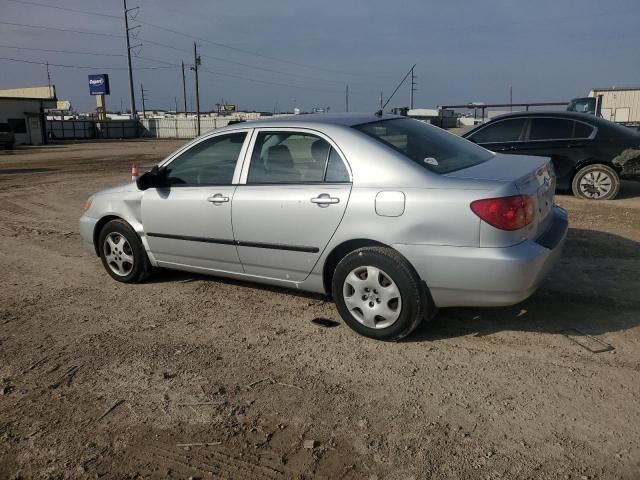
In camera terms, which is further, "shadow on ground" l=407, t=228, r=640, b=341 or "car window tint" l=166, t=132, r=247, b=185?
"car window tint" l=166, t=132, r=247, b=185

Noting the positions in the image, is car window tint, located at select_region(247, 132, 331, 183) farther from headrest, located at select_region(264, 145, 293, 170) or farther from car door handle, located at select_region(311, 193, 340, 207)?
car door handle, located at select_region(311, 193, 340, 207)

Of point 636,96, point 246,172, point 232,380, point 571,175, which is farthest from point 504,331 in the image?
point 636,96

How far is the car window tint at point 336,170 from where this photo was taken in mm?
4148

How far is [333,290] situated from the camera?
422cm

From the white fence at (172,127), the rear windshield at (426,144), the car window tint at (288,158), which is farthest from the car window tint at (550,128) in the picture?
the white fence at (172,127)

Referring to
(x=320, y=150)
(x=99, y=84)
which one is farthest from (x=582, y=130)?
(x=99, y=84)

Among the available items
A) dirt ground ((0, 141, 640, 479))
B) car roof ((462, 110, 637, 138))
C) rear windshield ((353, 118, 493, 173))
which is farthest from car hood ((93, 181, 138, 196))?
car roof ((462, 110, 637, 138))

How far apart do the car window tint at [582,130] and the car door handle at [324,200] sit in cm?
687

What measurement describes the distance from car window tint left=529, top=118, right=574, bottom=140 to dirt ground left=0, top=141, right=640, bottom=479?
4473mm

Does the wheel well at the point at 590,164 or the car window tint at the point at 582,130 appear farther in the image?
the car window tint at the point at 582,130

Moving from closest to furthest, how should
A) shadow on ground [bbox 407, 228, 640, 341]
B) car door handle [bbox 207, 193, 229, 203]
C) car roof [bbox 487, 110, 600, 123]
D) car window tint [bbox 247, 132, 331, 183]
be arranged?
shadow on ground [bbox 407, 228, 640, 341] → car window tint [bbox 247, 132, 331, 183] → car door handle [bbox 207, 193, 229, 203] → car roof [bbox 487, 110, 600, 123]

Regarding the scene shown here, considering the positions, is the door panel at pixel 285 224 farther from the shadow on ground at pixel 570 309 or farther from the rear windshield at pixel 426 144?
the shadow on ground at pixel 570 309

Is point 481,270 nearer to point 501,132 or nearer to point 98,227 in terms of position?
point 98,227

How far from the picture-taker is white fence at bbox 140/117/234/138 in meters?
63.6
